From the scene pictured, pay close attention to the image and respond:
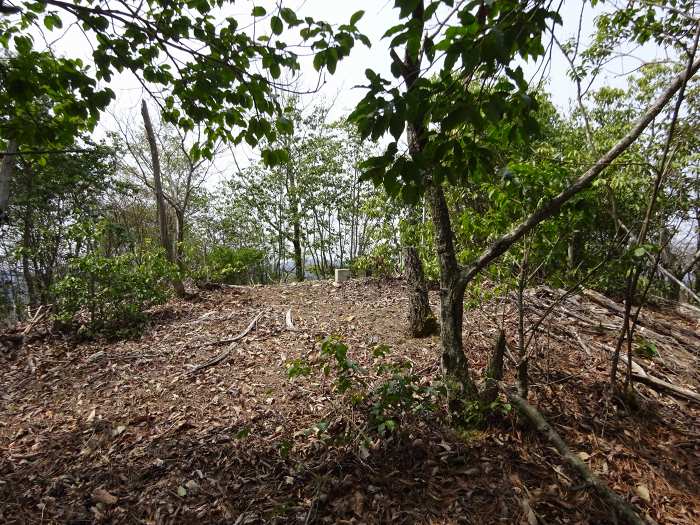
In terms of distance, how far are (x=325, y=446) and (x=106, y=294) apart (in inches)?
196

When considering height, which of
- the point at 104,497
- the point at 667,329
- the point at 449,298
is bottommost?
the point at 104,497

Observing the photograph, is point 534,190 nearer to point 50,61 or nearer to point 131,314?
point 50,61

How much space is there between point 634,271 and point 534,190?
85 centimetres

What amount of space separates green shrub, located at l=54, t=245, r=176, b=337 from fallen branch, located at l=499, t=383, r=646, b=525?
226 inches

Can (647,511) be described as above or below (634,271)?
below

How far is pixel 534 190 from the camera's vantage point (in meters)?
2.22

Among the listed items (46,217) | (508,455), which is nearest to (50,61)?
(508,455)

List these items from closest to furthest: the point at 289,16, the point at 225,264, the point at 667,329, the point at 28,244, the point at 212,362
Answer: the point at 289,16
the point at 667,329
the point at 212,362
the point at 225,264
the point at 28,244

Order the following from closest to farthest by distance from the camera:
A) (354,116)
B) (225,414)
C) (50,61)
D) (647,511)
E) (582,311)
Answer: (354,116)
(647,511)
(50,61)
(225,414)
(582,311)

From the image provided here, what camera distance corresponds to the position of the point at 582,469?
1868 millimetres

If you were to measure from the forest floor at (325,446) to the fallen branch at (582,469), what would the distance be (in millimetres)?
145

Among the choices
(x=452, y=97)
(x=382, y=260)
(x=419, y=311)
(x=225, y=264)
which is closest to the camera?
(x=452, y=97)

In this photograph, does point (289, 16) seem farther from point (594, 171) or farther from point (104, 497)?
point (104, 497)

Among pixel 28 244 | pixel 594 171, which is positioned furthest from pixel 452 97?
pixel 28 244
